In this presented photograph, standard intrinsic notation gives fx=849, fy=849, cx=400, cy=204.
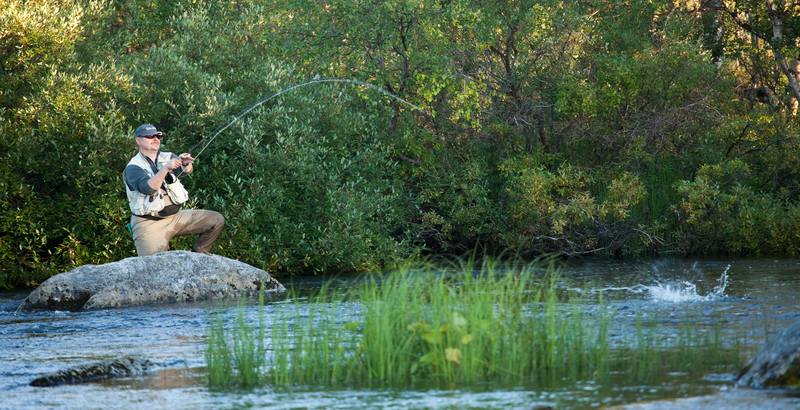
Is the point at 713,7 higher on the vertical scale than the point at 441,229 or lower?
higher

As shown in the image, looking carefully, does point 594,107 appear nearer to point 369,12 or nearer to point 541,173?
point 541,173

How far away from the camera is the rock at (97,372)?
5.76 meters

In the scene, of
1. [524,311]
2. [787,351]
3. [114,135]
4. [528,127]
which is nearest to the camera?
[787,351]

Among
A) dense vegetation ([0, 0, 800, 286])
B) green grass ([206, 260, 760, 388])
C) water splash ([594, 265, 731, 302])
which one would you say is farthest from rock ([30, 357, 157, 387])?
dense vegetation ([0, 0, 800, 286])

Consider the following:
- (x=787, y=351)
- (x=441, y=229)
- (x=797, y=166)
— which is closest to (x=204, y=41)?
(x=441, y=229)

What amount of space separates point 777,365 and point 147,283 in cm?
772

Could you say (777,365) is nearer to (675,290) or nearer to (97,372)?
(97,372)

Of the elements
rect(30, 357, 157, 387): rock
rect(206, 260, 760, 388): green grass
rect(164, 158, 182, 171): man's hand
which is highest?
rect(164, 158, 182, 171): man's hand

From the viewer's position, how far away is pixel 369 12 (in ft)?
54.6

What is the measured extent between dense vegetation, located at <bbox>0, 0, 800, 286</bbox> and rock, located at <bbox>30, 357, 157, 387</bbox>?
278 inches

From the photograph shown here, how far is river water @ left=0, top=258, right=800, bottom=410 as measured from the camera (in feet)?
15.6

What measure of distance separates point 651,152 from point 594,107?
5.81 feet

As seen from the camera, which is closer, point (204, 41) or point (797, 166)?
point (204, 41)

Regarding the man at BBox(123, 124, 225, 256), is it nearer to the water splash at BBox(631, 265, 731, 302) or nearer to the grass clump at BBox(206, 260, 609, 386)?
the grass clump at BBox(206, 260, 609, 386)
